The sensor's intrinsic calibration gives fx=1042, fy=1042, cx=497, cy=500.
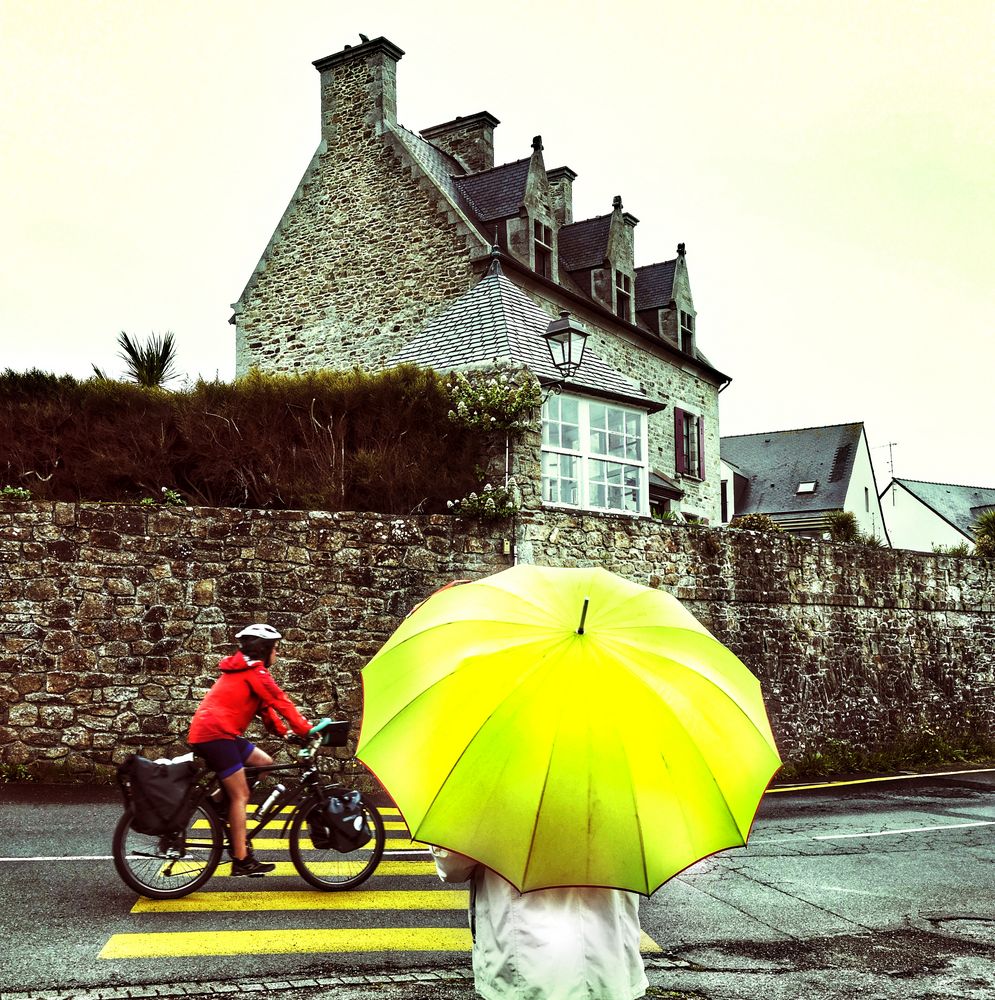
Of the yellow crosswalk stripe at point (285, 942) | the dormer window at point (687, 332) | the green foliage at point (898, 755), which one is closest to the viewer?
the yellow crosswalk stripe at point (285, 942)

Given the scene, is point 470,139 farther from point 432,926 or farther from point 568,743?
point 568,743

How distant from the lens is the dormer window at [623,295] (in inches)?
1086

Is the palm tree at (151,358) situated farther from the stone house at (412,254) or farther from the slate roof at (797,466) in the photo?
the slate roof at (797,466)

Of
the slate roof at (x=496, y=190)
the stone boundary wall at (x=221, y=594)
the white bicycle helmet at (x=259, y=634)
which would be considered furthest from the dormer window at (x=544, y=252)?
the white bicycle helmet at (x=259, y=634)

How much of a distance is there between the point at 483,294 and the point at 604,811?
17.4 m

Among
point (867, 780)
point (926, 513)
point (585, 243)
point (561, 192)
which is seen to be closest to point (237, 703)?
point (867, 780)

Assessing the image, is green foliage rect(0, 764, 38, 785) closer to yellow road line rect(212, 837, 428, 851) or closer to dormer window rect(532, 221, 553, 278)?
yellow road line rect(212, 837, 428, 851)

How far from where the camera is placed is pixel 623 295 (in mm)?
27875

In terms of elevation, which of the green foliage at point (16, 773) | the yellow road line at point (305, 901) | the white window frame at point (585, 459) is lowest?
the yellow road line at point (305, 901)

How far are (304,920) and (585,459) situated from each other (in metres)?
11.1

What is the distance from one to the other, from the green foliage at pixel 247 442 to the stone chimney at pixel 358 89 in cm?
1159

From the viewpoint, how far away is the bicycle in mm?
6613

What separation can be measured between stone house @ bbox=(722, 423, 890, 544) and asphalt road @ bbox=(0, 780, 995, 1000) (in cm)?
3627

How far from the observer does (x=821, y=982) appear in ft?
18.5
